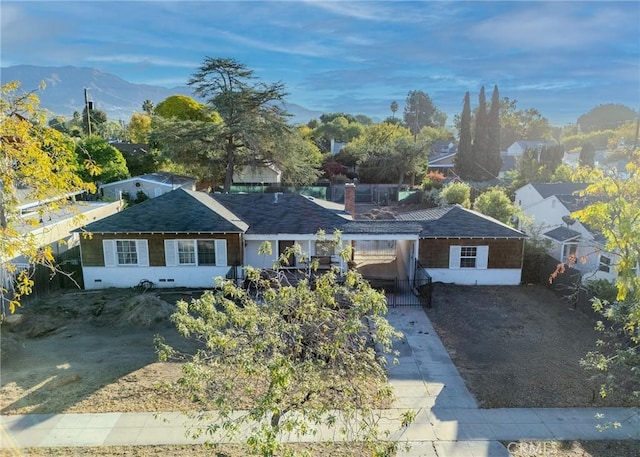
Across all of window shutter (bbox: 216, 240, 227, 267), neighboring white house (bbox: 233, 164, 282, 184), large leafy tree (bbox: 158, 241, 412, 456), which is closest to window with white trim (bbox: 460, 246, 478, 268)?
window shutter (bbox: 216, 240, 227, 267)

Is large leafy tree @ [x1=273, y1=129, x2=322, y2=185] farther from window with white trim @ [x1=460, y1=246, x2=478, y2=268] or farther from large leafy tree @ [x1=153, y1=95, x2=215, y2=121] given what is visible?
large leafy tree @ [x1=153, y1=95, x2=215, y2=121]

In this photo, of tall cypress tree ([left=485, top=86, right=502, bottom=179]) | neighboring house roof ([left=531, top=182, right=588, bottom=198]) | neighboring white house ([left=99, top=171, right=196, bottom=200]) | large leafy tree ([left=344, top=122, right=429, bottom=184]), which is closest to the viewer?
neighboring house roof ([left=531, top=182, right=588, bottom=198])

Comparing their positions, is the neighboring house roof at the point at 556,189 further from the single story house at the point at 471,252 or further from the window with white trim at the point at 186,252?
the window with white trim at the point at 186,252

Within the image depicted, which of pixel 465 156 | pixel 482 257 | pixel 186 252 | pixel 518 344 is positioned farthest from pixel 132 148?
pixel 518 344

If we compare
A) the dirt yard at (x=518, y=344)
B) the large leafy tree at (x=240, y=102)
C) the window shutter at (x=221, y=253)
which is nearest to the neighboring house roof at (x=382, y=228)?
the dirt yard at (x=518, y=344)

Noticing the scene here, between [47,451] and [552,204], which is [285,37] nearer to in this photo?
[552,204]
